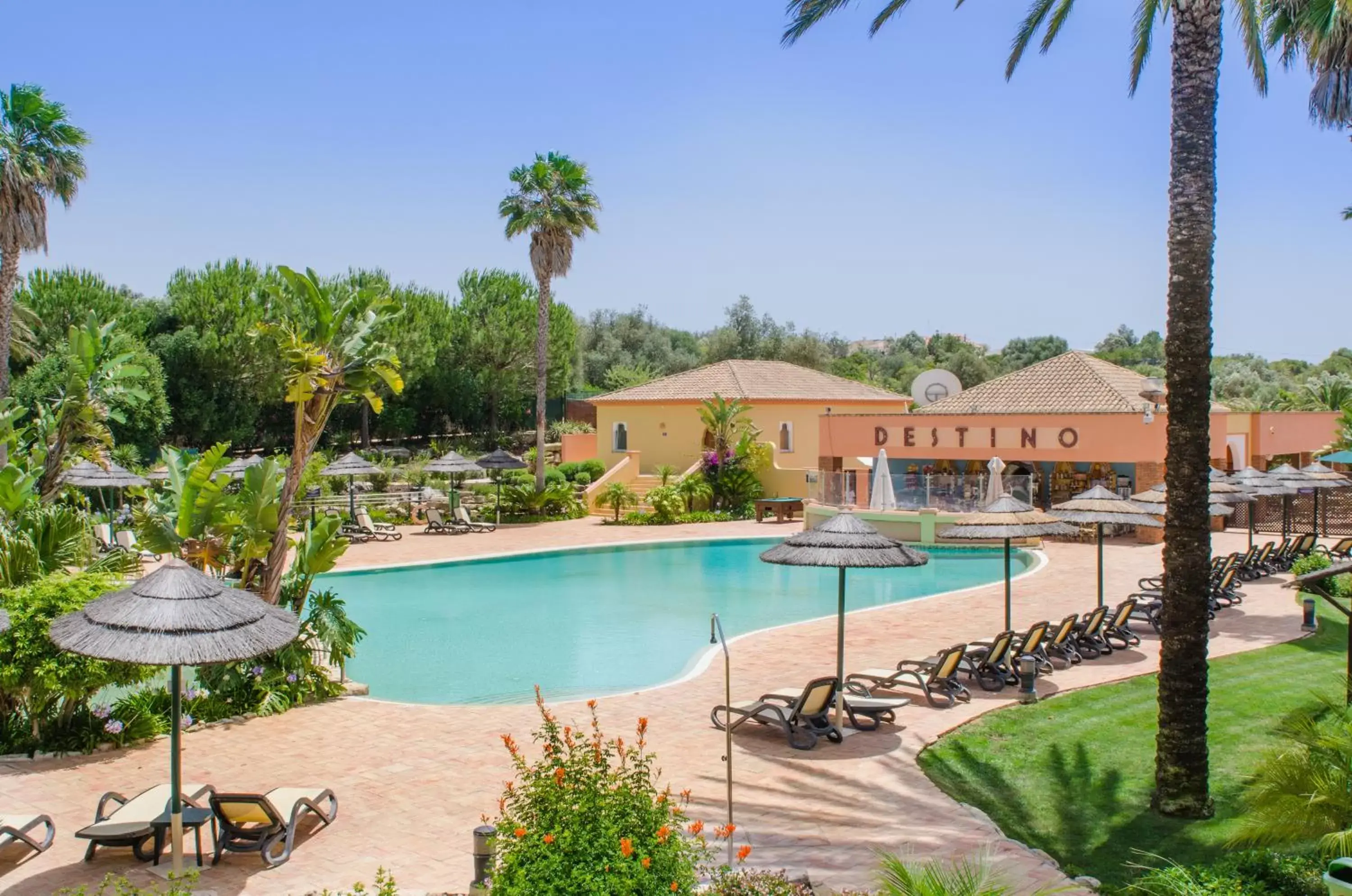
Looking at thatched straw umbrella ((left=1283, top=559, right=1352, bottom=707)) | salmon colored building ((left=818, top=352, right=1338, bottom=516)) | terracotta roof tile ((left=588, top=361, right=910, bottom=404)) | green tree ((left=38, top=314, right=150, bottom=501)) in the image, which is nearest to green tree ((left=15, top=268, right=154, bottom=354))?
terracotta roof tile ((left=588, top=361, right=910, bottom=404))

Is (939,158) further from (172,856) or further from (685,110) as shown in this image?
(172,856)

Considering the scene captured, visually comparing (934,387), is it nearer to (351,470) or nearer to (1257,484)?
(1257,484)

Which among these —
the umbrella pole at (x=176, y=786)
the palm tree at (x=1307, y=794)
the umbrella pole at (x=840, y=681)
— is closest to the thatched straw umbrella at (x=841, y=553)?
the umbrella pole at (x=840, y=681)

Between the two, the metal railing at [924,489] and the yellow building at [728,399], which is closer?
the metal railing at [924,489]

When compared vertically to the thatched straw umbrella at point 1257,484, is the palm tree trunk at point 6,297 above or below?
above

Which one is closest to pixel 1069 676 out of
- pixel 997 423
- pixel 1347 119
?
pixel 1347 119

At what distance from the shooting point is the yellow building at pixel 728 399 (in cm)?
3881

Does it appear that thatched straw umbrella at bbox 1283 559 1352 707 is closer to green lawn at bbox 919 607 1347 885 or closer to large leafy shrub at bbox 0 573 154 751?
green lawn at bbox 919 607 1347 885

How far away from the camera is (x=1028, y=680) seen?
12016 mm

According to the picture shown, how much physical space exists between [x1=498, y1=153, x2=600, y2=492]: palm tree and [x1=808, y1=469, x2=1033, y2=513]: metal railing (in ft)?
35.0

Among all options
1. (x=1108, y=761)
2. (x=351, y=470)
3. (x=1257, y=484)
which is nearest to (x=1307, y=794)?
(x=1108, y=761)

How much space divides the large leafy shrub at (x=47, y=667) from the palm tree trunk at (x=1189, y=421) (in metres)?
9.09

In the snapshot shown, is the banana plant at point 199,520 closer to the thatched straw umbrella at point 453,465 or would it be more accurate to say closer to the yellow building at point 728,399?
the thatched straw umbrella at point 453,465

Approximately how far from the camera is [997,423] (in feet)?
101
